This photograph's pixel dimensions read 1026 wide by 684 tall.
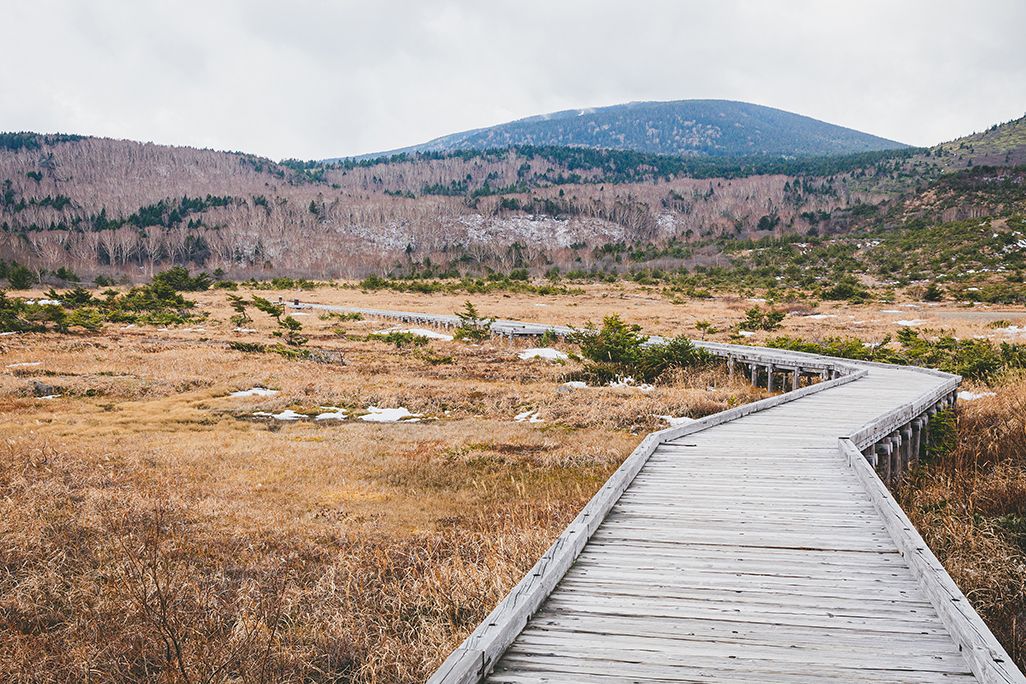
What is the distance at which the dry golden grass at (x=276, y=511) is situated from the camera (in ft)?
16.4

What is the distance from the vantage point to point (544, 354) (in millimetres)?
23641

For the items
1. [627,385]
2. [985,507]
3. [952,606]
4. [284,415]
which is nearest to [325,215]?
[627,385]

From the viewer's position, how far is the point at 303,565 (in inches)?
265

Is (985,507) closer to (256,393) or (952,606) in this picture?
(952,606)

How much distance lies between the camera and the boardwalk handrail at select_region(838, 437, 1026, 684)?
3270mm

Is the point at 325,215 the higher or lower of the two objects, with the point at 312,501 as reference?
higher

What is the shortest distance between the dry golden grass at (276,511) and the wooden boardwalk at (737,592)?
1.23 meters

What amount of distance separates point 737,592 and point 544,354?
63.2 feet

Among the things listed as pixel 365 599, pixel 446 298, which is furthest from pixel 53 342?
pixel 446 298

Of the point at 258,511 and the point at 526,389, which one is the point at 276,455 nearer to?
the point at 258,511

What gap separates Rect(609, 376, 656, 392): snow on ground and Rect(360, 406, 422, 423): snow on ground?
621 centimetres

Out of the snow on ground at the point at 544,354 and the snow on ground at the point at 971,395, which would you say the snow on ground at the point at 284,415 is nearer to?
the snow on ground at the point at 544,354

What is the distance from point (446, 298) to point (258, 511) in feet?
169

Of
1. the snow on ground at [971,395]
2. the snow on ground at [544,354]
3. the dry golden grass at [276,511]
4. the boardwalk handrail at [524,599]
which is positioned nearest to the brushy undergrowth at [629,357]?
the dry golden grass at [276,511]
